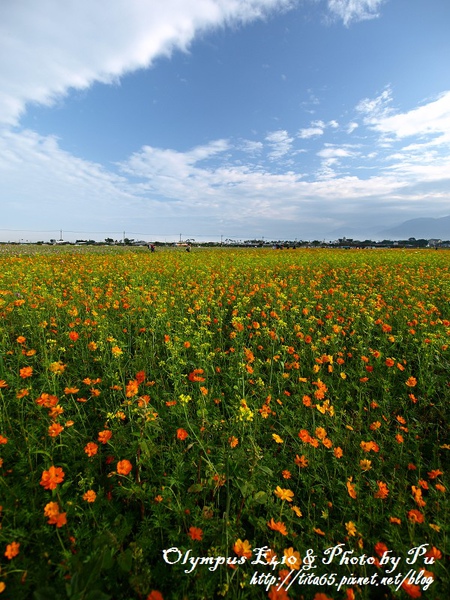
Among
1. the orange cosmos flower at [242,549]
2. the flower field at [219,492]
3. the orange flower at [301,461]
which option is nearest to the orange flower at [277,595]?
the flower field at [219,492]

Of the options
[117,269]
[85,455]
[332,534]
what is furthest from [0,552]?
[117,269]

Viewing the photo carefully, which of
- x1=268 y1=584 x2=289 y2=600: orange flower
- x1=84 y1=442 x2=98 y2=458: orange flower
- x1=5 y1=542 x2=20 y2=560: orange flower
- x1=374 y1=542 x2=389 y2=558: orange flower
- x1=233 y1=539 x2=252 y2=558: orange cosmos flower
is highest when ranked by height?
x1=84 y1=442 x2=98 y2=458: orange flower

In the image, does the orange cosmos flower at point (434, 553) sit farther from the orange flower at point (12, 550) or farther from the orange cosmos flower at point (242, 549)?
the orange flower at point (12, 550)

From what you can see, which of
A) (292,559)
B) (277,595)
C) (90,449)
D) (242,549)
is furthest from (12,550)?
(292,559)

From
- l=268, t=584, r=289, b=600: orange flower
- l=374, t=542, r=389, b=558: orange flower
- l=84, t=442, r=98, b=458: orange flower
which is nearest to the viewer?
l=268, t=584, r=289, b=600: orange flower

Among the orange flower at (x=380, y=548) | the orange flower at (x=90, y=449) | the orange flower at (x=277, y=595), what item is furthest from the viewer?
the orange flower at (x=90, y=449)

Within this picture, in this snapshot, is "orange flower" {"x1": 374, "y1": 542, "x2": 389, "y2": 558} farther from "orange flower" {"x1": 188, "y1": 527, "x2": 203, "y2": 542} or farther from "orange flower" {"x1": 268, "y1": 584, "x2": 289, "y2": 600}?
"orange flower" {"x1": 188, "y1": 527, "x2": 203, "y2": 542}

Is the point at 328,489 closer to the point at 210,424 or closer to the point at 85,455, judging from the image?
the point at 210,424

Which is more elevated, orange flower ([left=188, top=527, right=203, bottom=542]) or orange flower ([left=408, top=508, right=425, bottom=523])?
orange flower ([left=188, top=527, right=203, bottom=542])

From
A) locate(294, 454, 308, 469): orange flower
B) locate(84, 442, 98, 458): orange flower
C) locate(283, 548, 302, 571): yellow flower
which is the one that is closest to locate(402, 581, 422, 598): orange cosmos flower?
locate(283, 548, 302, 571): yellow flower

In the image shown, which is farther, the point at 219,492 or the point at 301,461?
the point at 301,461

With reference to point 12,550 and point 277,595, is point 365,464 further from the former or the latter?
point 12,550

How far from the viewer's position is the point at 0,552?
1260 millimetres

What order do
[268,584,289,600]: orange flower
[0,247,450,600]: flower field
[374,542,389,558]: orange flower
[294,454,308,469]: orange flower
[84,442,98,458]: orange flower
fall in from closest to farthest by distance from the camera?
1. [268,584,289,600]: orange flower
2. [0,247,450,600]: flower field
3. [374,542,389,558]: orange flower
4. [84,442,98,458]: orange flower
5. [294,454,308,469]: orange flower
